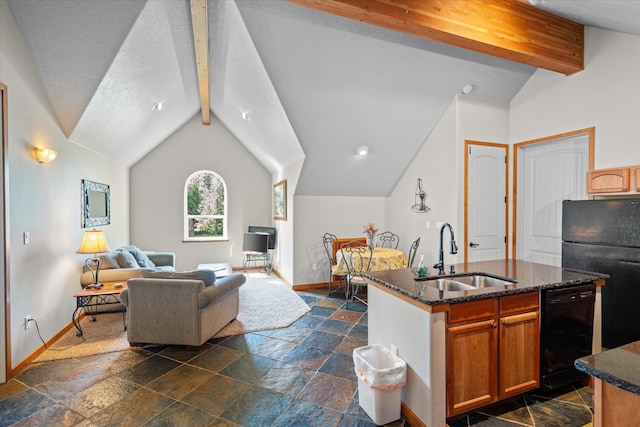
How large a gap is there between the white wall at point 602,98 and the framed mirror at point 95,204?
20.4 ft

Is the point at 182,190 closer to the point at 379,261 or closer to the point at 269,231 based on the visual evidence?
the point at 269,231

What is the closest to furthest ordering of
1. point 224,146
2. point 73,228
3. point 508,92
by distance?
1. point 73,228
2. point 508,92
3. point 224,146

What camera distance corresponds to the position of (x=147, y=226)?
6.73 metres

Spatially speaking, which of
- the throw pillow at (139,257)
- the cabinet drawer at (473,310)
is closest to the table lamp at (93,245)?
the throw pillow at (139,257)

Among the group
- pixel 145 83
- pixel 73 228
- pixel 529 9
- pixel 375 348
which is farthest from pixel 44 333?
pixel 529 9

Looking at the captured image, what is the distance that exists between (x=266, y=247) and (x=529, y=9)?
5429mm

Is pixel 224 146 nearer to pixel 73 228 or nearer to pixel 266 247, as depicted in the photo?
pixel 266 247

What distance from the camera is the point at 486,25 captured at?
2.93 m

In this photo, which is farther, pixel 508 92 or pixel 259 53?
pixel 508 92

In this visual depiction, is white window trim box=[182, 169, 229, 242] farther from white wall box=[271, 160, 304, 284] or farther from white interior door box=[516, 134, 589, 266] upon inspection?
white interior door box=[516, 134, 589, 266]

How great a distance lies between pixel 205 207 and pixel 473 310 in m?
6.40

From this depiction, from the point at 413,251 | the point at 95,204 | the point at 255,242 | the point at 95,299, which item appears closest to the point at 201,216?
the point at 255,242

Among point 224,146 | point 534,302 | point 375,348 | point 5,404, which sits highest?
point 224,146

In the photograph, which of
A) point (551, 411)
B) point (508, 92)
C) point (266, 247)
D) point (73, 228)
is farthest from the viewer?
point (266, 247)
